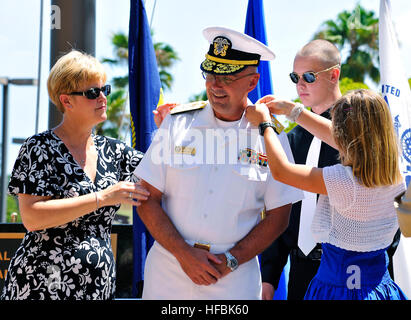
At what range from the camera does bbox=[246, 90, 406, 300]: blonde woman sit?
8.20 ft

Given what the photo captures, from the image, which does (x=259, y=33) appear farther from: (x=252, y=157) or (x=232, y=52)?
(x=252, y=157)

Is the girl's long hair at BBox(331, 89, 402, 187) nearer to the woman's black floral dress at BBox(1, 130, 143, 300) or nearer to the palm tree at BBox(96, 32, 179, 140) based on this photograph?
the woman's black floral dress at BBox(1, 130, 143, 300)

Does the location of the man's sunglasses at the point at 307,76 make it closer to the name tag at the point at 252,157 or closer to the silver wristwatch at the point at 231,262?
the name tag at the point at 252,157

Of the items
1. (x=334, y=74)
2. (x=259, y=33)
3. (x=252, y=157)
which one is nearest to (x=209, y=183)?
(x=252, y=157)

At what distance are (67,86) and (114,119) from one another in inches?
1121

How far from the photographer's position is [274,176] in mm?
2678

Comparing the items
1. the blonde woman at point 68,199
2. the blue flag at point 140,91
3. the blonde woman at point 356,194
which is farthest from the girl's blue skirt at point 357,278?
the blue flag at point 140,91

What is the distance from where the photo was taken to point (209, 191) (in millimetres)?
2803

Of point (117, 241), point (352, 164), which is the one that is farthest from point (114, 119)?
point (352, 164)

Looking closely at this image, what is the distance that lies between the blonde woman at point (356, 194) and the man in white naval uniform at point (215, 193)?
237 millimetres

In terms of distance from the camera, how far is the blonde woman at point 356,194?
250cm

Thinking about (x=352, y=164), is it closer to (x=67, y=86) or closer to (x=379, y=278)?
(x=379, y=278)

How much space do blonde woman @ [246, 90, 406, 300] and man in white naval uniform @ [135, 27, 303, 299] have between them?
237 millimetres

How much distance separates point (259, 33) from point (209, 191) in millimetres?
2018
